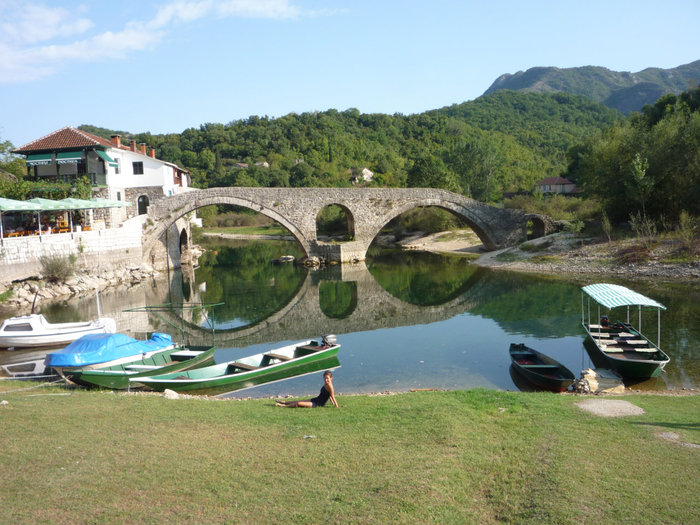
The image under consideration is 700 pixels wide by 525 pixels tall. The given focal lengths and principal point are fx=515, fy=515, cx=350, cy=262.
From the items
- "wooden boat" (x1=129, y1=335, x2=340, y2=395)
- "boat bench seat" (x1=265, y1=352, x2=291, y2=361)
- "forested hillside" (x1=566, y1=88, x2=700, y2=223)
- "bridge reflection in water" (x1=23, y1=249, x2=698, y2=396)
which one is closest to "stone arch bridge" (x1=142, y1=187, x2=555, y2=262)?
"bridge reflection in water" (x1=23, y1=249, x2=698, y2=396)

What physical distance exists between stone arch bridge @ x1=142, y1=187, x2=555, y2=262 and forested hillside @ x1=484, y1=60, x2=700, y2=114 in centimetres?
13103

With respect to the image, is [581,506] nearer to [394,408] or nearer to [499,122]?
[394,408]

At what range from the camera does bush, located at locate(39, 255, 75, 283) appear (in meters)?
25.0

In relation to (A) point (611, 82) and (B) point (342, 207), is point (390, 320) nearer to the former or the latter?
(B) point (342, 207)

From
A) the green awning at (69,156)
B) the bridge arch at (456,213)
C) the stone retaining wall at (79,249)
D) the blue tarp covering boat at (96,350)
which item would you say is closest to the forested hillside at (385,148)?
the bridge arch at (456,213)

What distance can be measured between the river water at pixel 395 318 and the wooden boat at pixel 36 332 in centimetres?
39

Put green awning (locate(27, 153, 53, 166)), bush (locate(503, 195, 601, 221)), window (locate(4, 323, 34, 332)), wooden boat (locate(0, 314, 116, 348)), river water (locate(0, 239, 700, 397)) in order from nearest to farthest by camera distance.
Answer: river water (locate(0, 239, 700, 397))
wooden boat (locate(0, 314, 116, 348))
window (locate(4, 323, 34, 332))
green awning (locate(27, 153, 53, 166))
bush (locate(503, 195, 601, 221))

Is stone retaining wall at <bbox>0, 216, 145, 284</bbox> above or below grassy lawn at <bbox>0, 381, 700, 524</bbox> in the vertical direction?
above

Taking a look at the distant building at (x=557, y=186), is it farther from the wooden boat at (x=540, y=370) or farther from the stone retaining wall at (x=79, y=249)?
the wooden boat at (x=540, y=370)

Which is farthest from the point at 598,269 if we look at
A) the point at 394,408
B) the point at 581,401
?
the point at 394,408

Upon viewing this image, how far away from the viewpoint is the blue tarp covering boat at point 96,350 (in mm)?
11922

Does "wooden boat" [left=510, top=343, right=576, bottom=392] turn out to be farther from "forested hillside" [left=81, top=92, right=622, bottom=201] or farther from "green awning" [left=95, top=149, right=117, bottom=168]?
"forested hillside" [left=81, top=92, right=622, bottom=201]

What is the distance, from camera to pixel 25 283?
23.7m

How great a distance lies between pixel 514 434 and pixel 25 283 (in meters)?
24.0
